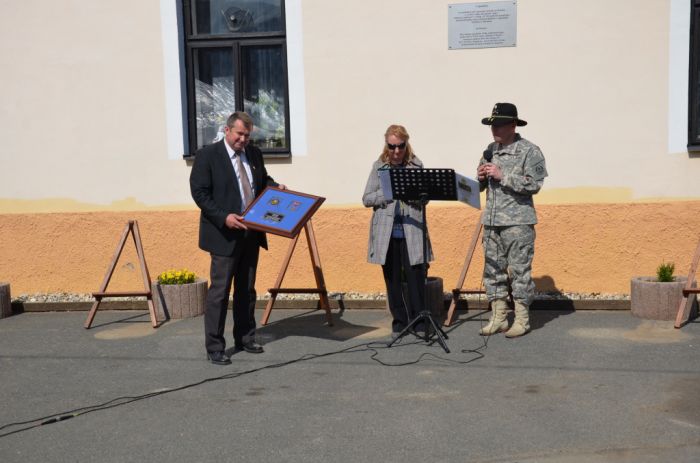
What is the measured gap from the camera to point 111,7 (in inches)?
381

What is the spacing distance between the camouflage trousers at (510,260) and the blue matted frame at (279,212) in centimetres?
167

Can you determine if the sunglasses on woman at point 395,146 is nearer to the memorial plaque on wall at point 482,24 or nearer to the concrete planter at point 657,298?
the memorial plaque on wall at point 482,24

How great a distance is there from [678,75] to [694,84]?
31 cm

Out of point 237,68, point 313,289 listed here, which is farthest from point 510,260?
point 237,68

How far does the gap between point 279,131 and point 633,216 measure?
406 centimetres

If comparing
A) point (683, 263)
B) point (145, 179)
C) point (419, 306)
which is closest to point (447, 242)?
point (419, 306)

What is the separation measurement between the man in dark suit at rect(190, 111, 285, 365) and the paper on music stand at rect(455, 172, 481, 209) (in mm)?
1708

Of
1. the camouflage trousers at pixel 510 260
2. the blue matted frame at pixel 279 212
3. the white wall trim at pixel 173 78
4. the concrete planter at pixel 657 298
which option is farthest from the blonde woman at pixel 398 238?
the white wall trim at pixel 173 78

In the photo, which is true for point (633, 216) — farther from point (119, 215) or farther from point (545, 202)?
point (119, 215)

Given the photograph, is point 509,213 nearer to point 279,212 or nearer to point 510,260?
point 510,260

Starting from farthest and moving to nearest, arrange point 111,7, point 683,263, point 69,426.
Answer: point 111,7 < point 683,263 < point 69,426

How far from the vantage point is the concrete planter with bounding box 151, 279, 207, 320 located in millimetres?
8789

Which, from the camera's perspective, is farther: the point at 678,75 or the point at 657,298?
the point at 678,75

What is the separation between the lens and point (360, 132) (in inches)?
372
